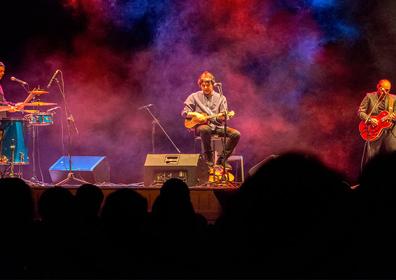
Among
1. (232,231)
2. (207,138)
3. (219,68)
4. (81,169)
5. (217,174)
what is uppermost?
(219,68)

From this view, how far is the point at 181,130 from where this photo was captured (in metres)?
10.4

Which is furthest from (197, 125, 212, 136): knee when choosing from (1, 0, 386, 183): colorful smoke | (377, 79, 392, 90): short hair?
(377, 79, 392, 90): short hair

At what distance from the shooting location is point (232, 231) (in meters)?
1.76

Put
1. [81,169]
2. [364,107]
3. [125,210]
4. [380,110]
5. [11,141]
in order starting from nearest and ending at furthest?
1. [125,210]
2. [11,141]
3. [81,169]
4. [380,110]
5. [364,107]

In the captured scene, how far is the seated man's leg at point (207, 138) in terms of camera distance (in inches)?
330

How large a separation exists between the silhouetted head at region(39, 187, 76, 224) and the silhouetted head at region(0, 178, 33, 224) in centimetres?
8

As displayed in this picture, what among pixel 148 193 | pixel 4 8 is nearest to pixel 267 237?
pixel 148 193

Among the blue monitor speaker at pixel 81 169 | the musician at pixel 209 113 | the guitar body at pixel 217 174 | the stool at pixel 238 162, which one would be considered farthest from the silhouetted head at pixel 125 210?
the stool at pixel 238 162

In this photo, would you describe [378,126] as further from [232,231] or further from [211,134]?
[232,231]

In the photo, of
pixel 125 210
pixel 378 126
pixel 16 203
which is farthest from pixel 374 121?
pixel 16 203

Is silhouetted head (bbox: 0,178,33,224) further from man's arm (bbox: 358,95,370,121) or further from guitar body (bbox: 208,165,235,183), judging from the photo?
man's arm (bbox: 358,95,370,121)

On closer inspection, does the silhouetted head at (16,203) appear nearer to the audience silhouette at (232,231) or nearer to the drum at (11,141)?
the audience silhouette at (232,231)

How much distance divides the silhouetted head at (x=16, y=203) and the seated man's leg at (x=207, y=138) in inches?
223

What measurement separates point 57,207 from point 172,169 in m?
5.33
